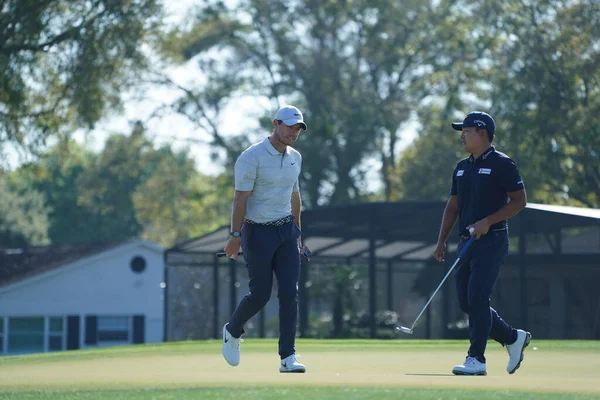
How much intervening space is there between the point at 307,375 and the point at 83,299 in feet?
126

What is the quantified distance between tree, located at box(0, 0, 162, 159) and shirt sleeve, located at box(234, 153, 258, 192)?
17.9m

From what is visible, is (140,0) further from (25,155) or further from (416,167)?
(416,167)

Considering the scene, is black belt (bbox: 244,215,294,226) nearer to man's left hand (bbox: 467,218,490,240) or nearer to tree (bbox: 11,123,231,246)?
man's left hand (bbox: 467,218,490,240)

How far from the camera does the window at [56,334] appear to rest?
43.4 meters

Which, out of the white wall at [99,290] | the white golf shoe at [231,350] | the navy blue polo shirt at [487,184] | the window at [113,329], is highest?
the navy blue polo shirt at [487,184]

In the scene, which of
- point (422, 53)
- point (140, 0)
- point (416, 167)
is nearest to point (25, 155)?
point (140, 0)

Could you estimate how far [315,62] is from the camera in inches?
1663

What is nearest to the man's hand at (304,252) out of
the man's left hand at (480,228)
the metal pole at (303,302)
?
the man's left hand at (480,228)

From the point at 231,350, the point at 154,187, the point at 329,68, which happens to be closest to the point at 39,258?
the point at 154,187

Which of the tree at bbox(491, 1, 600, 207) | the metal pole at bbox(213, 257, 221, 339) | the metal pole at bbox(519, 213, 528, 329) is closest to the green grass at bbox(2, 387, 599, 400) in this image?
the metal pole at bbox(519, 213, 528, 329)

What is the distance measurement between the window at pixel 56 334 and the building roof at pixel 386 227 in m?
14.7

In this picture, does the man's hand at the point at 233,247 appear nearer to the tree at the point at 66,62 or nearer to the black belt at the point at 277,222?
the black belt at the point at 277,222

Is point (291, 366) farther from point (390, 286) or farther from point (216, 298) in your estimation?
point (390, 286)

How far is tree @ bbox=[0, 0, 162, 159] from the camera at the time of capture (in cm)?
2478
